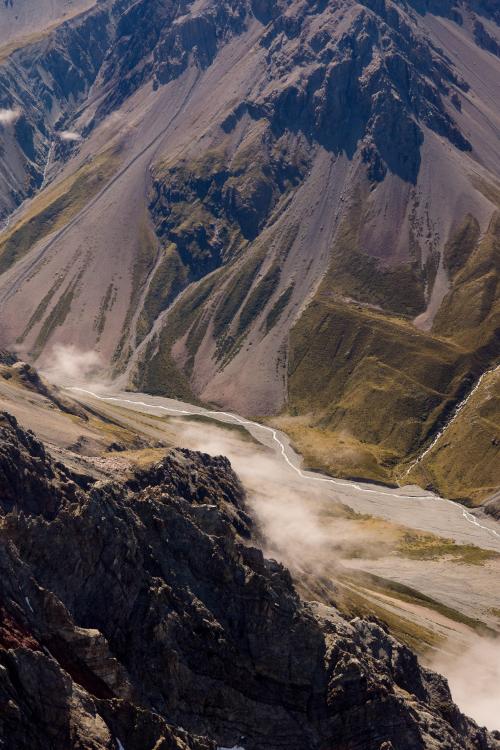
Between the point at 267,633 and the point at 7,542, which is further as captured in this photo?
the point at 267,633

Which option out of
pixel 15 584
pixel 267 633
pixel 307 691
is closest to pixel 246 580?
pixel 267 633

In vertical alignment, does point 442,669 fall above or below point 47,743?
below

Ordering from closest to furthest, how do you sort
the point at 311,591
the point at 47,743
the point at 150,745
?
the point at 47,743 < the point at 150,745 < the point at 311,591

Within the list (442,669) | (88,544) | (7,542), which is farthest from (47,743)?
(442,669)

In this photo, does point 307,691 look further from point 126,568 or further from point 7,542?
point 7,542

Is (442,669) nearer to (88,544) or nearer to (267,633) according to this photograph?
(267,633)

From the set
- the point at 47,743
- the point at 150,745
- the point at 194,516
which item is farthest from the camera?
the point at 194,516

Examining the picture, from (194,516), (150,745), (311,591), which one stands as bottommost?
(311,591)
